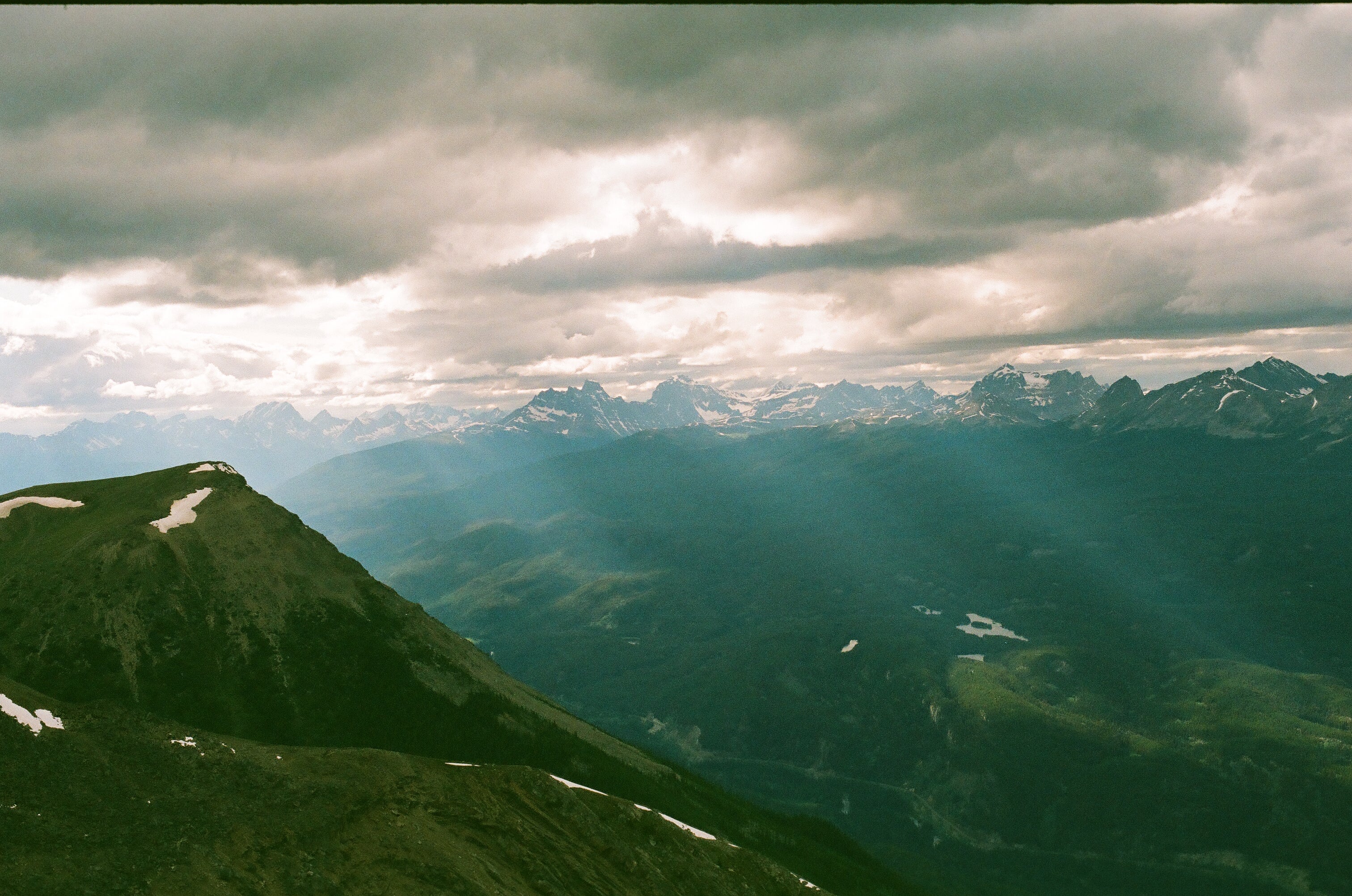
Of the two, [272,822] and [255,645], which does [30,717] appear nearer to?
[272,822]

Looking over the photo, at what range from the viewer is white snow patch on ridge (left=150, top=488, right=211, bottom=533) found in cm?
15988

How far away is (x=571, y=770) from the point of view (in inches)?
6220

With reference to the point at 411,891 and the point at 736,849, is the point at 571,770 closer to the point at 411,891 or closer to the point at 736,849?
the point at 736,849

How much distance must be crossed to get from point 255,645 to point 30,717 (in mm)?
71245

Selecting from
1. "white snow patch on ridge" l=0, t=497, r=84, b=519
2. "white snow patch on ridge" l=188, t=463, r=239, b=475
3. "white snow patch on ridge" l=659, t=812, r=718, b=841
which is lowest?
"white snow patch on ridge" l=659, t=812, r=718, b=841

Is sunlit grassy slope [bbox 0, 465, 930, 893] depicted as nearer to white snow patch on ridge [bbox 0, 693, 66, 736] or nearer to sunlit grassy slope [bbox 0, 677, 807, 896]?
white snow patch on ridge [bbox 0, 693, 66, 736]

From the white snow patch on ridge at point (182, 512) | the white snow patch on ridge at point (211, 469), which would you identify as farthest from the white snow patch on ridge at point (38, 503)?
the white snow patch on ridge at point (211, 469)

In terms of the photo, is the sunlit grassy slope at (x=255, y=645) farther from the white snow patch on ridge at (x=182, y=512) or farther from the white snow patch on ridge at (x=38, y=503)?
the white snow patch on ridge at (x=182, y=512)

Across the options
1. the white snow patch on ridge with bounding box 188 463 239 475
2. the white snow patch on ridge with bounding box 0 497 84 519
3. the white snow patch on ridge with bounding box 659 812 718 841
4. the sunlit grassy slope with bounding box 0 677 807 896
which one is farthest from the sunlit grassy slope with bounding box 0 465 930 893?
the sunlit grassy slope with bounding box 0 677 807 896

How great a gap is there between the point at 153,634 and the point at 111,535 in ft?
96.3

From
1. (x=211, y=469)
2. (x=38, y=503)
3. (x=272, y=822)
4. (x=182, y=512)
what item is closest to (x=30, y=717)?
(x=272, y=822)

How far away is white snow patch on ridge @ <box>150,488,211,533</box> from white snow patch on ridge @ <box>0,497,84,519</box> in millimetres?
21963

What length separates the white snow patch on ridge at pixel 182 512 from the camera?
160m

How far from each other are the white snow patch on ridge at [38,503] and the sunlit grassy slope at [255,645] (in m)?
1.24
